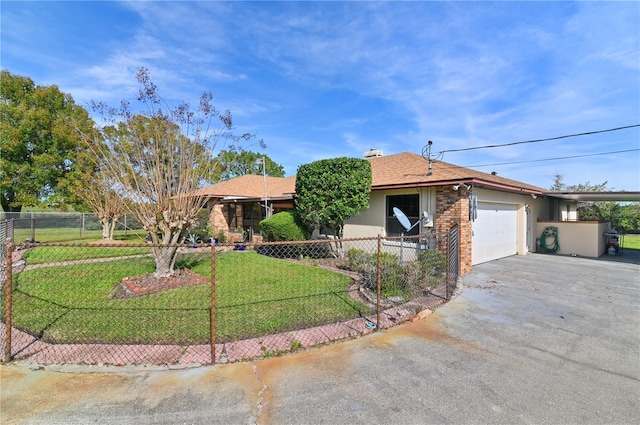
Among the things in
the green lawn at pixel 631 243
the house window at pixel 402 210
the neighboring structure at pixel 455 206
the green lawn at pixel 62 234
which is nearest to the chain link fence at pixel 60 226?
the green lawn at pixel 62 234

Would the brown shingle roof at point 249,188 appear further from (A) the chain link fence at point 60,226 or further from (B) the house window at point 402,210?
(B) the house window at point 402,210

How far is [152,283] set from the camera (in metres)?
6.47

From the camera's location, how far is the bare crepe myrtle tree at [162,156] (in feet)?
23.4

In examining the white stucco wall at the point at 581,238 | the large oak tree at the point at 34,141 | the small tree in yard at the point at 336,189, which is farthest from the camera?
the large oak tree at the point at 34,141

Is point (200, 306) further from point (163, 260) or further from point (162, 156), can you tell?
point (162, 156)

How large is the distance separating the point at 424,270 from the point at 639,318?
3550mm

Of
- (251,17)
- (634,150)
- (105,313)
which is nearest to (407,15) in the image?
(251,17)

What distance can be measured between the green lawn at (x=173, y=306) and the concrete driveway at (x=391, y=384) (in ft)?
2.70

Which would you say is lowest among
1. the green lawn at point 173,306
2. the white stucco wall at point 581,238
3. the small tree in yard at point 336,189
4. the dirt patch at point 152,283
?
the green lawn at point 173,306

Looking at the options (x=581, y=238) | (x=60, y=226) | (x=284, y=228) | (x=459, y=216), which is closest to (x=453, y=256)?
(x=459, y=216)

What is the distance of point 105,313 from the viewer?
4.80 meters

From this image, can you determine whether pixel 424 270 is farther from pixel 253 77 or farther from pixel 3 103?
pixel 3 103

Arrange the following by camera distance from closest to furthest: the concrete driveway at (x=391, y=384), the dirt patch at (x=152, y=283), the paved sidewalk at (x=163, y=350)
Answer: the concrete driveway at (x=391, y=384), the paved sidewalk at (x=163, y=350), the dirt patch at (x=152, y=283)

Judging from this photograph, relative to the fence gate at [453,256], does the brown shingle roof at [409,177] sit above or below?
above
